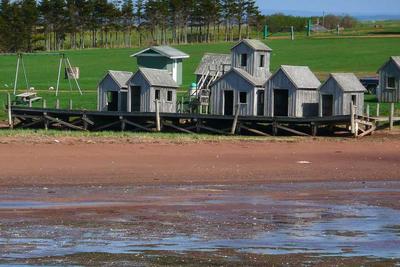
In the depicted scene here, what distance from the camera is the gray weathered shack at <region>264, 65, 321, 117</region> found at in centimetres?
4697

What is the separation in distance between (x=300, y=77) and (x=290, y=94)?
1.21m

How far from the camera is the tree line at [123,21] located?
124m

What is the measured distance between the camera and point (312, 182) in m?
30.3

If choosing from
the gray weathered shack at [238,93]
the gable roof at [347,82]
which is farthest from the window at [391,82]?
the gray weathered shack at [238,93]

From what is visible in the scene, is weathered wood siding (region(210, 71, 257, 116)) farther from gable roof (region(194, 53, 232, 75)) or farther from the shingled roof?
gable roof (region(194, 53, 232, 75))

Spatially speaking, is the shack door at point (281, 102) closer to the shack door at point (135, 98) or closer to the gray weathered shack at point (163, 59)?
the shack door at point (135, 98)

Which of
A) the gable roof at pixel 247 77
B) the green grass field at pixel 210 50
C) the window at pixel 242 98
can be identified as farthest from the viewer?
the green grass field at pixel 210 50

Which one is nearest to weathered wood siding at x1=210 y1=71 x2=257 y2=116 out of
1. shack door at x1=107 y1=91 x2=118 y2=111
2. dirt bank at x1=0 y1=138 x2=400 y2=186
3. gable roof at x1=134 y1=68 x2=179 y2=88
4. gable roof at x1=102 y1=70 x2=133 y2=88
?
gable roof at x1=134 y1=68 x2=179 y2=88

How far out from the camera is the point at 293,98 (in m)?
47.1

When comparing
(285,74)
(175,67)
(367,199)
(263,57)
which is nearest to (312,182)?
(367,199)

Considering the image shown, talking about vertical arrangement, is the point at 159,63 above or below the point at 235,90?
above

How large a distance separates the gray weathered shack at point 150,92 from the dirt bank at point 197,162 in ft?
26.3

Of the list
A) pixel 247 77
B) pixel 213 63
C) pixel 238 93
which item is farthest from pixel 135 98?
pixel 213 63

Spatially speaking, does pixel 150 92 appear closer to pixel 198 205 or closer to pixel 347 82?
pixel 347 82
